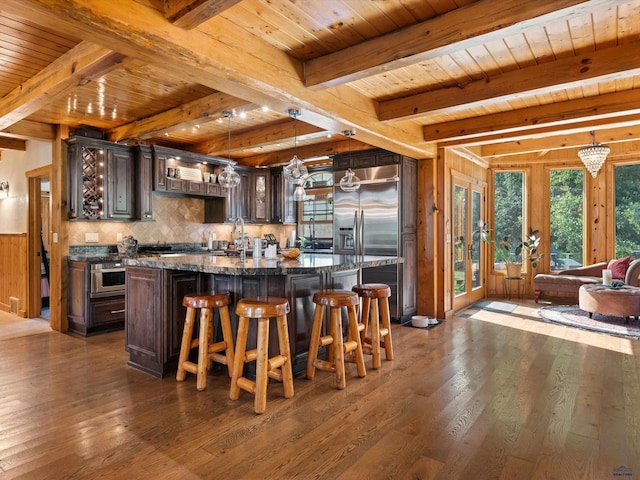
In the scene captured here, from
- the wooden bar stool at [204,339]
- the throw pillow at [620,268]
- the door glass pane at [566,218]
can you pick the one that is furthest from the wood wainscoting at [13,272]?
the throw pillow at [620,268]

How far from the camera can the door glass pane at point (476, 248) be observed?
22.4ft

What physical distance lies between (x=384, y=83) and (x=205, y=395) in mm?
3116

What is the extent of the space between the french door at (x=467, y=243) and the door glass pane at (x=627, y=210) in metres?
2.15

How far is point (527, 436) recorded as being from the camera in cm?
235

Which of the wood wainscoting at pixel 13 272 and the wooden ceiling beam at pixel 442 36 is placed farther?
the wood wainscoting at pixel 13 272

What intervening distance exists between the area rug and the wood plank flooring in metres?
1.11

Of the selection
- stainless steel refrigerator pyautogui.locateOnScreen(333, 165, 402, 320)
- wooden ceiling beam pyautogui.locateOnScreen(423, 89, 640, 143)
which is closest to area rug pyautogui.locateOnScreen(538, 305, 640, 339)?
stainless steel refrigerator pyautogui.locateOnScreen(333, 165, 402, 320)

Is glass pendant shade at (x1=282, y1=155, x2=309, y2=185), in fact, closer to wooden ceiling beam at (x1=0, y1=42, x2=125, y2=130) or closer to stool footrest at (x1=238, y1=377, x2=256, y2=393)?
wooden ceiling beam at (x1=0, y1=42, x2=125, y2=130)

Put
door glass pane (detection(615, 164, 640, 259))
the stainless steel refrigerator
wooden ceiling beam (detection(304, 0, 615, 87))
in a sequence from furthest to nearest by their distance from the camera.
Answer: door glass pane (detection(615, 164, 640, 259)) < the stainless steel refrigerator < wooden ceiling beam (detection(304, 0, 615, 87))

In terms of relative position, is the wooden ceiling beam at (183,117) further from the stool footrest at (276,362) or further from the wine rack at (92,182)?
the stool footrest at (276,362)

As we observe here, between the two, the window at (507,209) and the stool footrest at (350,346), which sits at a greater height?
the window at (507,209)

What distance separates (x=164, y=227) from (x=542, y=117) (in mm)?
5253

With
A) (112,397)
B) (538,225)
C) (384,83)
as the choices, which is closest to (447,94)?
(384,83)

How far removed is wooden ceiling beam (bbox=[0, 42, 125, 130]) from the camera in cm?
287
